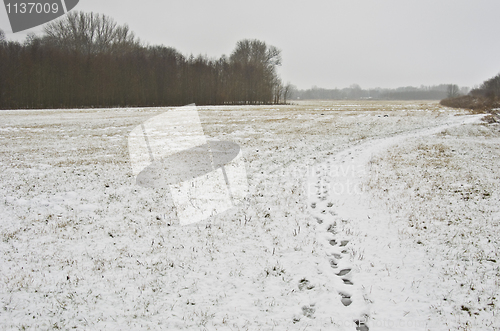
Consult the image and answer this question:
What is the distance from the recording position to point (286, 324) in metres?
4.93

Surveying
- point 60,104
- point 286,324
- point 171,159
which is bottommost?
point 286,324

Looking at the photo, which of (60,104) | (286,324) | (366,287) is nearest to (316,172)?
(366,287)

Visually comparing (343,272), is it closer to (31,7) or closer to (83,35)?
(31,7)

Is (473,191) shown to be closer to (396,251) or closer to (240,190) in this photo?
(396,251)

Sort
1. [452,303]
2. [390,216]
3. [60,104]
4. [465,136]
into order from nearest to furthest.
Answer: [452,303], [390,216], [465,136], [60,104]

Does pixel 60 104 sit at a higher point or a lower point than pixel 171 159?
higher

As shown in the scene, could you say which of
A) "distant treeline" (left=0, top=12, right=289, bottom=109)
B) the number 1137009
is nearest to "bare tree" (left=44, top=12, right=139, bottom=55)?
"distant treeline" (left=0, top=12, right=289, bottom=109)

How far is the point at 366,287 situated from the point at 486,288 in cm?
212

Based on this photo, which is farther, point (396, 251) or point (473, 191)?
point (473, 191)

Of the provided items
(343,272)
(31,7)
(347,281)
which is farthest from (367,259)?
(31,7)

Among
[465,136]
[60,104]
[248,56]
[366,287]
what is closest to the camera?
[366,287]

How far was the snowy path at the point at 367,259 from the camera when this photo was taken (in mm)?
5141

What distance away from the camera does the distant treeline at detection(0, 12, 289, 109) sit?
55.8m

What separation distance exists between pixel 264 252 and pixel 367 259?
228 centimetres
